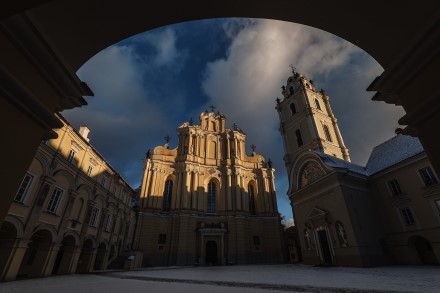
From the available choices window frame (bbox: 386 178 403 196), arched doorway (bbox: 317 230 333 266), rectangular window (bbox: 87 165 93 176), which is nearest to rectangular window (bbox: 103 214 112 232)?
rectangular window (bbox: 87 165 93 176)

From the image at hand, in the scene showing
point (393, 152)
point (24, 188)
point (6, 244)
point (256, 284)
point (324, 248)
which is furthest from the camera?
point (393, 152)

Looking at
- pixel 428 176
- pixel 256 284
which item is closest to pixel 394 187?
pixel 428 176

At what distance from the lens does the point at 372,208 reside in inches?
824

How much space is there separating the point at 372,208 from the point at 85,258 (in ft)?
87.8

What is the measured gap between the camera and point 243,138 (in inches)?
1550

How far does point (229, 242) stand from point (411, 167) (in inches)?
856

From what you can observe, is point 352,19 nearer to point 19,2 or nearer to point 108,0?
point 108,0

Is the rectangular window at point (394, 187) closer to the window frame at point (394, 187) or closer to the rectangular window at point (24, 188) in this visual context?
the window frame at point (394, 187)

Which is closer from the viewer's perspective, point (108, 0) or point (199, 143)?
point (108, 0)

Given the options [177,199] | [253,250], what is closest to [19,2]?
[177,199]

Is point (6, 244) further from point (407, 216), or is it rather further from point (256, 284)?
point (407, 216)

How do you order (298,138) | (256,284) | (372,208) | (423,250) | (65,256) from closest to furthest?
(256,284)
(65,256)
(423,250)
(372,208)
(298,138)

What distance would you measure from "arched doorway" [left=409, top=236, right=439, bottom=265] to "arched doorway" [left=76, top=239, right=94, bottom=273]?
90.0ft

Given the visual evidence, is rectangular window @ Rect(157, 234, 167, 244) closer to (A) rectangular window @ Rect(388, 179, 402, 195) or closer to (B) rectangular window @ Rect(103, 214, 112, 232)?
(B) rectangular window @ Rect(103, 214, 112, 232)
